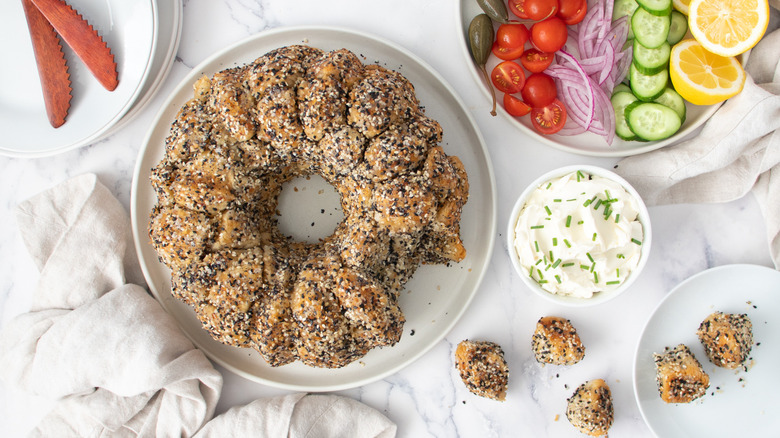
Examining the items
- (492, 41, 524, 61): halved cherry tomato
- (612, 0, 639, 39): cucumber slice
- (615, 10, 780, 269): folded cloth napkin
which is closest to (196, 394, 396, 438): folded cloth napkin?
(615, 10, 780, 269): folded cloth napkin

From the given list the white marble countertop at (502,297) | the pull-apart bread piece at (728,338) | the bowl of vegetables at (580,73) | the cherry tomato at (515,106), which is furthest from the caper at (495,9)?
the pull-apart bread piece at (728,338)

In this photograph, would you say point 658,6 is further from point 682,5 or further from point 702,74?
point 702,74

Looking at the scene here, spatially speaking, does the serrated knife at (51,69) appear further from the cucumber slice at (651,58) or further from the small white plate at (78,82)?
the cucumber slice at (651,58)

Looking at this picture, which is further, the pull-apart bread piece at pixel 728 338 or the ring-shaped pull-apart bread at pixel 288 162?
the pull-apart bread piece at pixel 728 338

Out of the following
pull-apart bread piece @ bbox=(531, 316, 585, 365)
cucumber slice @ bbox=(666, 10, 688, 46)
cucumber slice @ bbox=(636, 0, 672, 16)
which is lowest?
pull-apart bread piece @ bbox=(531, 316, 585, 365)

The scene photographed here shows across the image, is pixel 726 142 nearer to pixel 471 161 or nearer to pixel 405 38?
pixel 471 161

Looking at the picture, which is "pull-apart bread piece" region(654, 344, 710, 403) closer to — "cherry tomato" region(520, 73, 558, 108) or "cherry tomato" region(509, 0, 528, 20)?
"cherry tomato" region(520, 73, 558, 108)

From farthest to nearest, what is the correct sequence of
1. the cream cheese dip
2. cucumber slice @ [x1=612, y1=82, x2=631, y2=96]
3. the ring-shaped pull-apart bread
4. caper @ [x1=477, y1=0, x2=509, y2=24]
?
cucumber slice @ [x1=612, y1=82, x2=631, y2=96], caper @ [x1=477, y1=0, x2=509, y2=24], the cream cheese dip, the ring-shaped pull-apart bread
